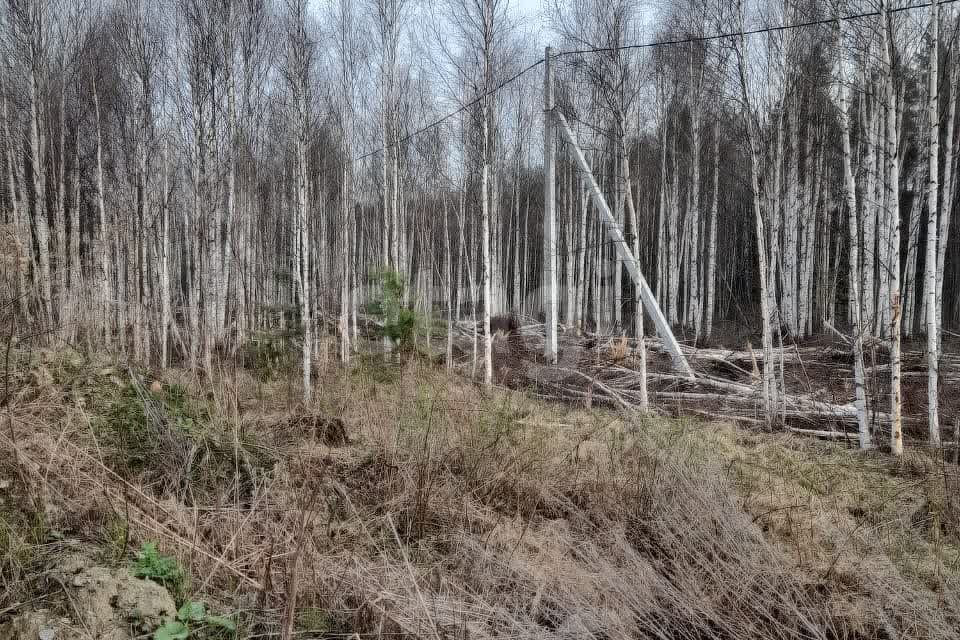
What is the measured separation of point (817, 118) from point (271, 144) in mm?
16069

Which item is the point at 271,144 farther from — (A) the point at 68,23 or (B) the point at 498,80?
(B) the point at 498,80

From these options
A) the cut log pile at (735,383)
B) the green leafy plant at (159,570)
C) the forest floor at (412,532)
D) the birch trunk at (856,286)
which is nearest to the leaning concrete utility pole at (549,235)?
the cut log pile at (735,383)

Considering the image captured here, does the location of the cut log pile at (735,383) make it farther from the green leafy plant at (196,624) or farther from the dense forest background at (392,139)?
the green leafy plant at (196,624)

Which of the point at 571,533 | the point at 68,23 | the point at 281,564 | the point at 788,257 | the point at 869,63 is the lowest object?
the point at 571,533

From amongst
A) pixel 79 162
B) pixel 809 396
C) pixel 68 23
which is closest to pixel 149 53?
pixel 68 23

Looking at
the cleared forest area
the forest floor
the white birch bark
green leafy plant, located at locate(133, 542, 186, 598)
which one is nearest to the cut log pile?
the cleared forest area

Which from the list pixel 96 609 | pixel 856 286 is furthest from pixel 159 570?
pixel 856 286

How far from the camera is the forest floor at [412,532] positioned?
202 centimetres

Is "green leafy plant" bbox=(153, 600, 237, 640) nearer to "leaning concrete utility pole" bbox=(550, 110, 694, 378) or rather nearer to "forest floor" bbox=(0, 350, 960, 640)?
"forest floor" bbox=(0, 350, 960, 640)

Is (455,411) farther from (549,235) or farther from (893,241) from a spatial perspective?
(549,235)

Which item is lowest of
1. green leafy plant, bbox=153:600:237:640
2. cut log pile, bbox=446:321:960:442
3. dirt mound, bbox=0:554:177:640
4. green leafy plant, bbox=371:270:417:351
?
cut log pile, bbox=446:321:960:442

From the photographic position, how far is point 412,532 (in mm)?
3104

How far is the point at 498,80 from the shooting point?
33.3 ft

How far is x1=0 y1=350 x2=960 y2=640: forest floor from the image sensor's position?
202 cm
